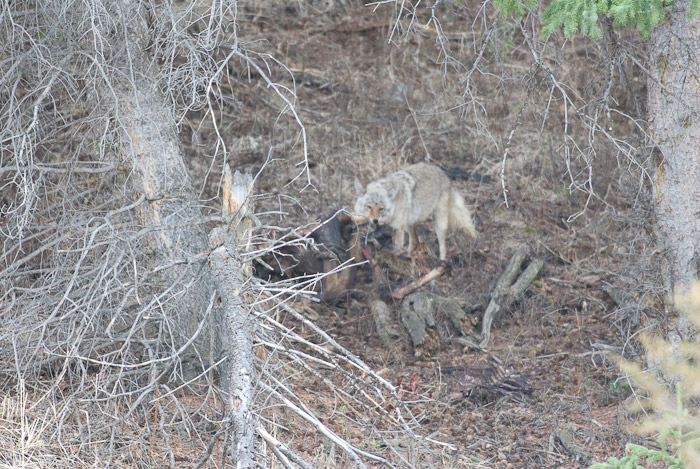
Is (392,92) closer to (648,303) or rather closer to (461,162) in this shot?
(461,162)

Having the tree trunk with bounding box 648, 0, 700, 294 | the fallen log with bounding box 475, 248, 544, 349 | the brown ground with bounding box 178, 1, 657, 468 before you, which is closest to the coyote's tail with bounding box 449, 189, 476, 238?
the brown ground with bounding box 178, 1, 657, 468

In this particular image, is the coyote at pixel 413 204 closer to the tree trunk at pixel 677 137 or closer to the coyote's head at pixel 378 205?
the coyote's head at pixel 378 205

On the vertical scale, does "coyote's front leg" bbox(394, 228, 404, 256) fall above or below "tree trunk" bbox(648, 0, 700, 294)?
below

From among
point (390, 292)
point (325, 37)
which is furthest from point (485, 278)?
point (325, 37)

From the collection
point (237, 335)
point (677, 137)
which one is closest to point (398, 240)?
point (677, 137)

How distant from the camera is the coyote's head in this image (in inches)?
365

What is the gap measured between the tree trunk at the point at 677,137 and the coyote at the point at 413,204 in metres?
3.71

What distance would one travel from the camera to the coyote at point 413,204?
934 centimetres

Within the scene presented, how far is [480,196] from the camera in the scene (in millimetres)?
11164

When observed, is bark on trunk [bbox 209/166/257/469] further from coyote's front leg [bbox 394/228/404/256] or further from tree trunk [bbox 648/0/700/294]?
coyote's front leg [bbox 394/228/404/256]

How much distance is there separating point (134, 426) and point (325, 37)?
30.7 feet

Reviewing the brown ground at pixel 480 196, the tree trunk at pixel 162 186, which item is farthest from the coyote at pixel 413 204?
the tree trunk at pixel 162 186

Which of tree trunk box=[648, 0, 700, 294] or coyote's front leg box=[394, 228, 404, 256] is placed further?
coyote's front leg box=[394, 228, 404, 256]

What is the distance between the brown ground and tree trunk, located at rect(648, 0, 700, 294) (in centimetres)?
30
